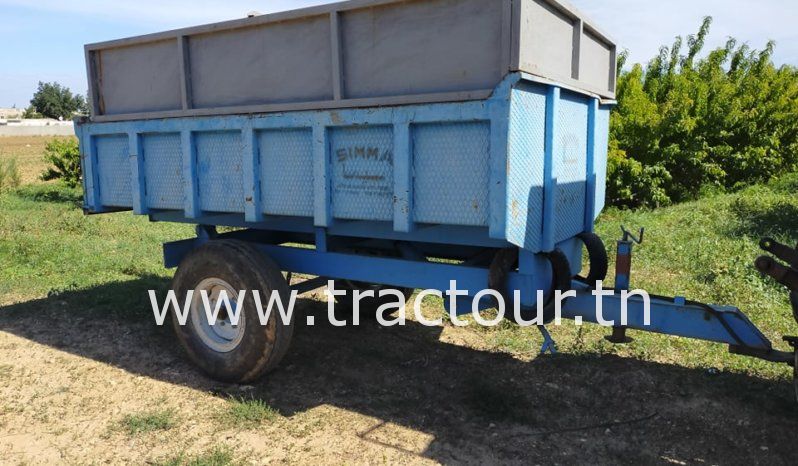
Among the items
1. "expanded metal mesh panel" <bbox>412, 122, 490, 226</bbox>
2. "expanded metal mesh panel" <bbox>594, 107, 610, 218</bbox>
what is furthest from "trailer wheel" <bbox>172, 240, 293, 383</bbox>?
"expanded metal mesh panel" <bbox>594, 107, 610, 218</bbox>

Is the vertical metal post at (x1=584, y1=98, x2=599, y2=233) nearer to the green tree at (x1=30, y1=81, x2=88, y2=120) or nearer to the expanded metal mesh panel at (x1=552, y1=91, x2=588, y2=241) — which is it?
the expanded metal mesh panel at (x1=552, y1=91, x2=588, y2=241)

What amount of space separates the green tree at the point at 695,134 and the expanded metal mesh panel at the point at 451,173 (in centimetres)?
899

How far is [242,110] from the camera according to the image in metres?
4.18

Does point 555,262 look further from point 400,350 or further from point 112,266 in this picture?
point 112,266

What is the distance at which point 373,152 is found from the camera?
12.1ft

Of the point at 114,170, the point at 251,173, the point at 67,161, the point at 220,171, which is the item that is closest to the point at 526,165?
the point at 251,173

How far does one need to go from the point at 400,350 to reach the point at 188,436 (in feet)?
6.07

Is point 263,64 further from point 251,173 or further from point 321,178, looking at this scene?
point 321,178

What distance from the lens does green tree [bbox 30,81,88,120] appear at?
312 ft

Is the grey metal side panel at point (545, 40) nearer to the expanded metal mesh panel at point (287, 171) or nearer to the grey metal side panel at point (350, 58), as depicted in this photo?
the grey metal side panel at point (350, 58)

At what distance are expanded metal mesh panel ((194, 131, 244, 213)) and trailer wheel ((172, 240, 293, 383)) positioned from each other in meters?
→ 0.28

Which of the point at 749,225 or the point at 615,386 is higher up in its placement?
the point at 749,225

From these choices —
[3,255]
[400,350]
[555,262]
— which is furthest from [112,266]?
[555,262]

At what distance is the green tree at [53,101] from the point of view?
95125 mm
